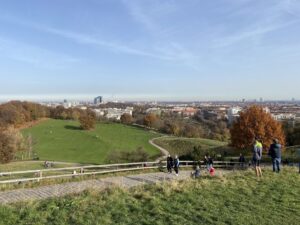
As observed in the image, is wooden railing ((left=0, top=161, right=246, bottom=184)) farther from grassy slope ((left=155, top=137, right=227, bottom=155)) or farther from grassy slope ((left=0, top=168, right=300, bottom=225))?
grassy slope ((left=155, top=137, right=227, bottom=155))

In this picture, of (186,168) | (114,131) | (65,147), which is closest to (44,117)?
(114,131)

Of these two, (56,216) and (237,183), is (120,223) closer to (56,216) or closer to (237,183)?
(56,216)

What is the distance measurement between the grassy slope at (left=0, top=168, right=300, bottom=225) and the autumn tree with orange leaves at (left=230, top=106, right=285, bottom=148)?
142ft

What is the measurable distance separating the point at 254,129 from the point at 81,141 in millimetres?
46735

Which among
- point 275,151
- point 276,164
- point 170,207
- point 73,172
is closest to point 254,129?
point 276,164

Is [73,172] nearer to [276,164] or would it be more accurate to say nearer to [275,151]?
[275,151]

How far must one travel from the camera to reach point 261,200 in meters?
12.9

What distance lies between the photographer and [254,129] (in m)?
57.6

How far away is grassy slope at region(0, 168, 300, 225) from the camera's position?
10273mm

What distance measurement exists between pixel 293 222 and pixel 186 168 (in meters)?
17.6

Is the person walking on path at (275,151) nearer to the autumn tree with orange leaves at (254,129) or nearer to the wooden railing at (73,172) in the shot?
the wooden railing at (73,172)

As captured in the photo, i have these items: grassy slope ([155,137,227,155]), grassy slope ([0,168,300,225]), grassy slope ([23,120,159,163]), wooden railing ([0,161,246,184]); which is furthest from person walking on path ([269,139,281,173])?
grassy slope ([155,137,227,155])

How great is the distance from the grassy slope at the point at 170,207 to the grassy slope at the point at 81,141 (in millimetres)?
52758

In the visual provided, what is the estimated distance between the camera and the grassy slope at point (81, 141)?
7410 cm
